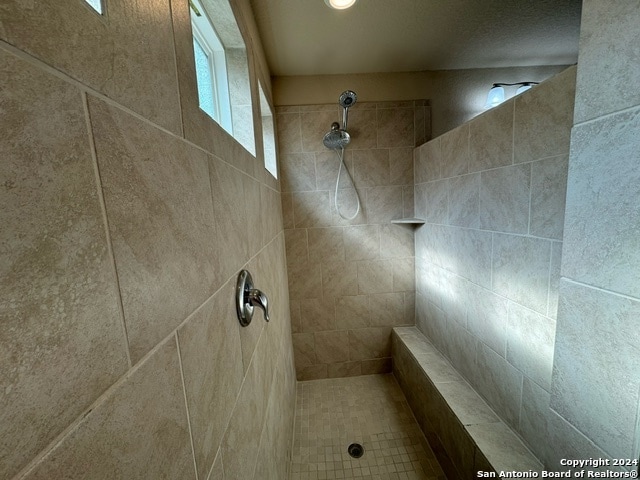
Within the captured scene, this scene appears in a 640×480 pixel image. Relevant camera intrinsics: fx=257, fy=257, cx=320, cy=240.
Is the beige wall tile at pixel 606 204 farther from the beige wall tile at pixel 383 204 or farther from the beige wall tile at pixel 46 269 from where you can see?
the beige wall tile at pixel 383 204

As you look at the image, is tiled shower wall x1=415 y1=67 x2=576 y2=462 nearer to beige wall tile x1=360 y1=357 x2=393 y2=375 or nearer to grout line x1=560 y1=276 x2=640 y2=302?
grout line x1=560 y1=276 x2=640 y2=302

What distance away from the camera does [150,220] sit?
1.13 ft

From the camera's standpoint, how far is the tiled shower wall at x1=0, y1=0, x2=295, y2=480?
0.62 ft

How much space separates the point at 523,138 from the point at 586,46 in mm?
551

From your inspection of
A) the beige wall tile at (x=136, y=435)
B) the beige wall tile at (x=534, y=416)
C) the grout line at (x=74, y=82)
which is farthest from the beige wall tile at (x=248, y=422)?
the beige wall tile at (x=534, y=416)

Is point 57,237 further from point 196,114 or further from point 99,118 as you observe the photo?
point 196,114

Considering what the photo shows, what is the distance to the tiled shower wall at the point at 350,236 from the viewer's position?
77.0 inches

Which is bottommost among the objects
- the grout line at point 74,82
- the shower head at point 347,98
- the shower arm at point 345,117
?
the grout line at point 74,82

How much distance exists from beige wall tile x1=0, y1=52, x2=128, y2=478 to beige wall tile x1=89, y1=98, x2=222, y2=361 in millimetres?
26

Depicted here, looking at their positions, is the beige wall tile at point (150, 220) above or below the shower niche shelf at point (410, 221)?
above

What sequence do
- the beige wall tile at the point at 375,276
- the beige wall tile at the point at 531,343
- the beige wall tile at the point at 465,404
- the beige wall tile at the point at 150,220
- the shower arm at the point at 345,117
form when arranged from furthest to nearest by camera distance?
the beige wall tile at the point at 375,276 → the shower arm at the point at 345,117 → the beige wall tile at the point at 465,404 → the beige wall tile at the point at 531,343 → the beige wall tile at the point at 150,220

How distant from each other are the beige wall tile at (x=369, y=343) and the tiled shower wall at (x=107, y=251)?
1732mm

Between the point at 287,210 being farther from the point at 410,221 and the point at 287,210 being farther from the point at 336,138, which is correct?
the point at 410,221

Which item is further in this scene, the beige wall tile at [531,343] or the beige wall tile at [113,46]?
the beige wall tile at [531,343]
